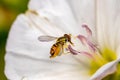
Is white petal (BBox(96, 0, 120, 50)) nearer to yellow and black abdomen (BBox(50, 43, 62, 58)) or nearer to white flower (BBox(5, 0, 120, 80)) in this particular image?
white flower (BBox(5, 0, 120, 80))

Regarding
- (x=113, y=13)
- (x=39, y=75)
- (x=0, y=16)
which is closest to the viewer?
(x=113, y=13)

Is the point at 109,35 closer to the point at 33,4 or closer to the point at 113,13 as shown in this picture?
the point at 113,13

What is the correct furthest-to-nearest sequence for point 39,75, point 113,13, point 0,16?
point 0,16, point 39,75, point 113,13

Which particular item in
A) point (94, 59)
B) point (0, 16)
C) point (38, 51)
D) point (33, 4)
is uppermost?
point (0, 16)

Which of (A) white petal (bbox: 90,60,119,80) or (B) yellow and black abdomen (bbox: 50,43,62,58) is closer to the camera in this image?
(A) white petal (bbox: 90,60,119,80)

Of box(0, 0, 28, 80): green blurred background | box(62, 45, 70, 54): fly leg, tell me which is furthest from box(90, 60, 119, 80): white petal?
box(0, 0, 28, 80): green blurred background

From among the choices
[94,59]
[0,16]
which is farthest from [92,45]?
[0,16]

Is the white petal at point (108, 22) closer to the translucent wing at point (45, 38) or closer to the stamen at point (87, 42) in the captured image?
the stamen at point (87, 42)
